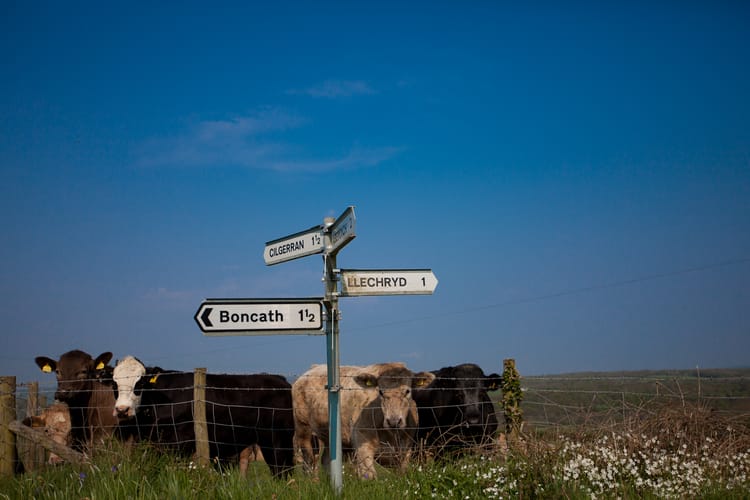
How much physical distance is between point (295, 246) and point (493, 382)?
541 centimetres

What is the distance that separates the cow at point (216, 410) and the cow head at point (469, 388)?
9.11 feet

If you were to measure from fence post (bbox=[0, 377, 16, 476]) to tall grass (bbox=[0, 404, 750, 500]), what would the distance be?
3.10 ft

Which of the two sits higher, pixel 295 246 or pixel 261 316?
pixel 295 246

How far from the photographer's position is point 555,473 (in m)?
6.67

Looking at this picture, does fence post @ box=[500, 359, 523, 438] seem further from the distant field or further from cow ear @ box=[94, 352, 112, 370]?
cow ear @ box=[94, 352, 112, 370]

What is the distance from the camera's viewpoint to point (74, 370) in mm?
11570

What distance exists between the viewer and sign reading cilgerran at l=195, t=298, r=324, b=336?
698 cm

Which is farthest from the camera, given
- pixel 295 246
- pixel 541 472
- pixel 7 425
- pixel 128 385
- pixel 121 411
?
pixel 128 385

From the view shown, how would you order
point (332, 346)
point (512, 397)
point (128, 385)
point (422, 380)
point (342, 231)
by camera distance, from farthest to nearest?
point (128, 385)
point (422, 380)
point (512, 397)
point (332, 346)
point (342, 231)

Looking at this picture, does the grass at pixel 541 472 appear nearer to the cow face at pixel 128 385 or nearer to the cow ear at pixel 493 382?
the cow face at pixel 128 385

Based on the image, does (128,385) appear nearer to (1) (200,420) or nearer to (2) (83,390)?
(2) (83,390)

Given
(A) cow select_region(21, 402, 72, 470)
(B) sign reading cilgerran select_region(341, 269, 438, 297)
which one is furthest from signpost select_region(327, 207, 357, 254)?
(A) cow select_region(21, 402, 72, 470)

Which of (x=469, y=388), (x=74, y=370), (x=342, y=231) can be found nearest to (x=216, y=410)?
(x=74, y=370)

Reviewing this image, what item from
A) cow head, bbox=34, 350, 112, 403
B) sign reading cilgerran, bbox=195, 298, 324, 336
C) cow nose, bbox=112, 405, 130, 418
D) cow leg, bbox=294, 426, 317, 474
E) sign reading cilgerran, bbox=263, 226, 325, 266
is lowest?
cow leg, bbox=294, 426, 317, 474
